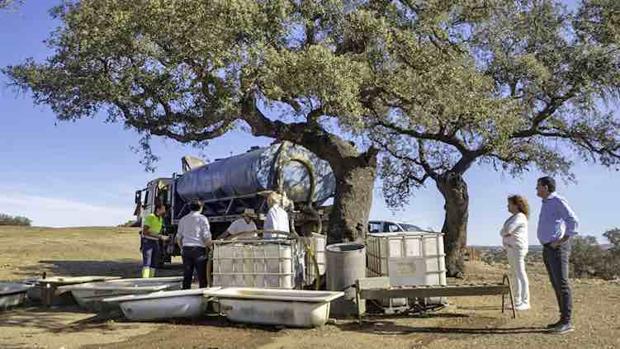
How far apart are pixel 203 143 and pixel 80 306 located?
4.50m

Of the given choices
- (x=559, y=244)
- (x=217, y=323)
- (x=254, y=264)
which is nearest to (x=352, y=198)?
Answer: (x=254, y=264)

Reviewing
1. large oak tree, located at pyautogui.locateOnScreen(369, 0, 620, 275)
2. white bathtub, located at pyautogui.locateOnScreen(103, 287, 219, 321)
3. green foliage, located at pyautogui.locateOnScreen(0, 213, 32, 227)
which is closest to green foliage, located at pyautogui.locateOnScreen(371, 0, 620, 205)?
large oak tree, located at pyautogui.locateOnScreen(369, 0, 620, 275)

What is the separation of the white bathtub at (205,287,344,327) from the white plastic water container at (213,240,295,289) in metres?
0.65

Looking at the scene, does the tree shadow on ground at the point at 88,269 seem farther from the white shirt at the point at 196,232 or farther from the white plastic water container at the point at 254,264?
the white plastic water container at the point at 254,264

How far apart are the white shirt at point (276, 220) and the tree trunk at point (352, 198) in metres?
→ 3.20

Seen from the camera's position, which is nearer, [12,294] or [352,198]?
[12,294]

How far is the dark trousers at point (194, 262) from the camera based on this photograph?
11219mm

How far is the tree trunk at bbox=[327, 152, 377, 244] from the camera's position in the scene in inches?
549

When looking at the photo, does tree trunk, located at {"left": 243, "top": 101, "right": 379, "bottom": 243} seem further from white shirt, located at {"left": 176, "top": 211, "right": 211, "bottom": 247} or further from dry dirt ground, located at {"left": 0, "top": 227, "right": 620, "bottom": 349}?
white shirt, located at {"left": 176, "top": 211, "right": 211, "bottom": 247}

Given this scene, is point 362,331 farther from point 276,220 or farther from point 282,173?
point 282,173

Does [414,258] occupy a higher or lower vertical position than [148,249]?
lower

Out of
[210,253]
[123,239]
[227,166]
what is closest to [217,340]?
[210,253]

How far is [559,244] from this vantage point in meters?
8.07

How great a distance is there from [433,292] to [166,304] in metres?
3.90
